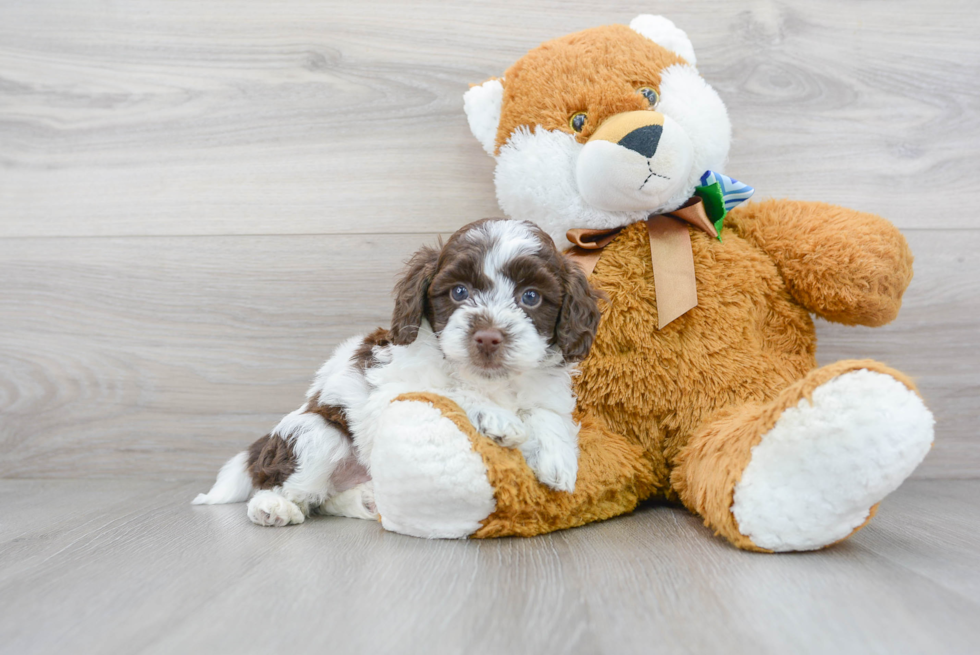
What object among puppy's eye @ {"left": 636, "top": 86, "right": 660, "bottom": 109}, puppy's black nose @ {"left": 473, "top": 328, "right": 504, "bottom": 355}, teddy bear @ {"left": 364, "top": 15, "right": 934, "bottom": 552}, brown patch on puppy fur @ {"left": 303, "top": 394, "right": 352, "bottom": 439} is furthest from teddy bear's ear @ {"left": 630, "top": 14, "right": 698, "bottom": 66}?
brown patch on puppy fur @ {"left": 303, "top": 394, "right": 352, "bottom": 439}

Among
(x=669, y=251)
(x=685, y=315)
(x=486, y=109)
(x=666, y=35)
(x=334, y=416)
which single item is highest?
(x=666, y=35)

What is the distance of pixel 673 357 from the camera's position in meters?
1.55

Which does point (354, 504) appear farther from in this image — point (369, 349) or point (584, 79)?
point (584, 79)

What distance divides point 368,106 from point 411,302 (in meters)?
0.92

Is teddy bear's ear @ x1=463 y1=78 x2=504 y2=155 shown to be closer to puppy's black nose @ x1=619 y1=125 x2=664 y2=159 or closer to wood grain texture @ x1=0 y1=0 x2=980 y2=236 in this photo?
wood grain texture @ x1=0 y1=0 x2=980 y2=236

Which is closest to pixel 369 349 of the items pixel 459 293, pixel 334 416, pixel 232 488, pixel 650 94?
pixel 334 416

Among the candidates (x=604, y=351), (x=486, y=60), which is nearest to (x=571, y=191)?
(x=604, y=351)

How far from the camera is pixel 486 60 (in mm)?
2002

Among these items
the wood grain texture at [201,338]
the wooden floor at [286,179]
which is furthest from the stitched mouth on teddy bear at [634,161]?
the wood grain texture at [201,338]

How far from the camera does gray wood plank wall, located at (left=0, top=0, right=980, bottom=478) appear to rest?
6.53 ft

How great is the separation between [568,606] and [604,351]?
0.70 meters

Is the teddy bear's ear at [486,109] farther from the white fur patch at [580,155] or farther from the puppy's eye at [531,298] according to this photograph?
the puppy's eye at [531,298]

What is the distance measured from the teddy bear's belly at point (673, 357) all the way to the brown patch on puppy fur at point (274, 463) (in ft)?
2.15

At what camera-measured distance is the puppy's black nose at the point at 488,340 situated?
125 centimetres
